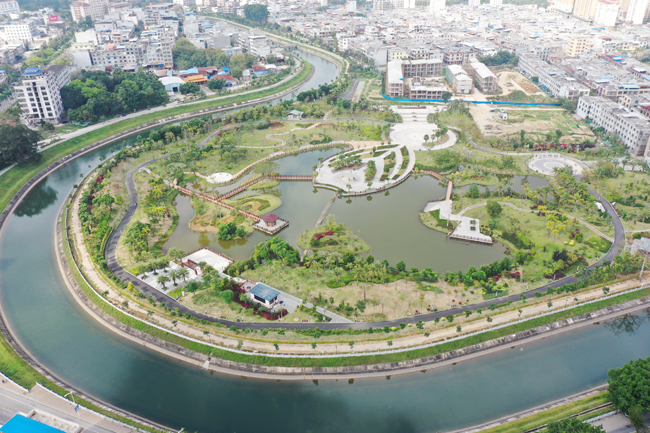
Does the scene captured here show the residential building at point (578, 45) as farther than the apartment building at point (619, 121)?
Yes

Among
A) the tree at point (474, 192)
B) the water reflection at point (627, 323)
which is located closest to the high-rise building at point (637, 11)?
the tree at point (474, 192)

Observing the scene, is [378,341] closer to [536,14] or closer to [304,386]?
[304,386]

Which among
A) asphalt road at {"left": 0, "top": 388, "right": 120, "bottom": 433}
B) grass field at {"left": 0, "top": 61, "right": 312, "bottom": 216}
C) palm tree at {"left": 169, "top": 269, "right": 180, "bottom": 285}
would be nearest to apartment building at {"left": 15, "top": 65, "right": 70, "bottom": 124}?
grass field at {"left": 0, "top": 61, "right": 312, "bottom": 216}

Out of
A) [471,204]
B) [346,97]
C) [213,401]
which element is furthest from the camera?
[346,97]

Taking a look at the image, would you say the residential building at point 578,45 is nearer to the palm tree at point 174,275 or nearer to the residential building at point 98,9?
the palm tree at point 174,275

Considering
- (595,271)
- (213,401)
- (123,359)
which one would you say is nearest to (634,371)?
(595,271)

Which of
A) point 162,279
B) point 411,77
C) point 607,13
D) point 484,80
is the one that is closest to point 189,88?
point 411,77

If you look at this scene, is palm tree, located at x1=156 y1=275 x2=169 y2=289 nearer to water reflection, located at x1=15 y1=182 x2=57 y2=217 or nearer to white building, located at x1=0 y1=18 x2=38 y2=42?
→ water reflection, located at x1=15 y1=182 x2=57 y2=217

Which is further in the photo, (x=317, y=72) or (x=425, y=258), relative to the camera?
(x=317, y=72)
